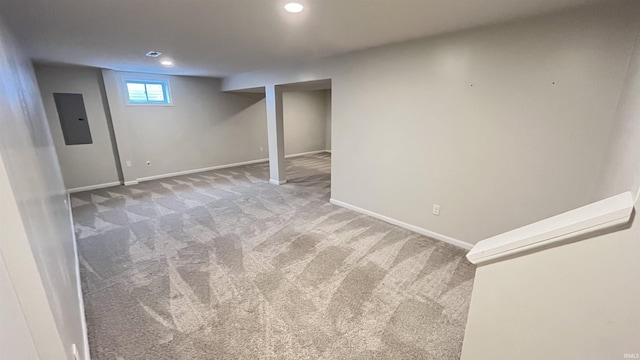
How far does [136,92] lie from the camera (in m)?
5.35

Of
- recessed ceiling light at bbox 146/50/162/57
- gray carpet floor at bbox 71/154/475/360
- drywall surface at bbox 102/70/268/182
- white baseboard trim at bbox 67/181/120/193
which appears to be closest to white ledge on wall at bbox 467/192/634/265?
gray carpet floor at bbox 71/154/475/360

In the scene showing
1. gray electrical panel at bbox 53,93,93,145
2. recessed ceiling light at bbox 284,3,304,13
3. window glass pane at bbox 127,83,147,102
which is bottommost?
gray electrical panel at bbox 53,93,93,145

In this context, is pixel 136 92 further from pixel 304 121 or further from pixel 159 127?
pixel 304 121

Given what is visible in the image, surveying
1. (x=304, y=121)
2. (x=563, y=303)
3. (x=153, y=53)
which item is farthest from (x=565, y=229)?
(x=304, y=121)

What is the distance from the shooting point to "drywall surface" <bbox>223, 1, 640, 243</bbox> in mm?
1972

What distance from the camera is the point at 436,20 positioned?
2189 mm

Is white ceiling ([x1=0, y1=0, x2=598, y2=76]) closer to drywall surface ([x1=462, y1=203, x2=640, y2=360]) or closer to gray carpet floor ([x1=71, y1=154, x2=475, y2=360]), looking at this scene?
drywall surface ([x1=462, y1=203, x2=640, y2=360])

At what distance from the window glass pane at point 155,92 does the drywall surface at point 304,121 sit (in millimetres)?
3358

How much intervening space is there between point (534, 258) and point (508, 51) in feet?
7.39

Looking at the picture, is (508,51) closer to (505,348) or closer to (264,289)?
(505,348)

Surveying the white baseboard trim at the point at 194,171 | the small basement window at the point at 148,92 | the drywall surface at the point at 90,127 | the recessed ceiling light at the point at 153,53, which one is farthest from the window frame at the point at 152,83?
the recessed ceiling light at the point at 153,53

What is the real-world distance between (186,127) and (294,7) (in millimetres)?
5132

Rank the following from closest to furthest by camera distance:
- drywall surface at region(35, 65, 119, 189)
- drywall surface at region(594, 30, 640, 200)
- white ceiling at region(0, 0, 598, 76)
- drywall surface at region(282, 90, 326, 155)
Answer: drywall surface at region(594, 30, 640, 200)
white ceiling at region(0, 0, 598, 76)
drywall surface at region(35, 65, 119, 189)
drywall surface at region(282, 90, 326, 155)

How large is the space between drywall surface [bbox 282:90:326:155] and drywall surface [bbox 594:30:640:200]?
7.12 m
